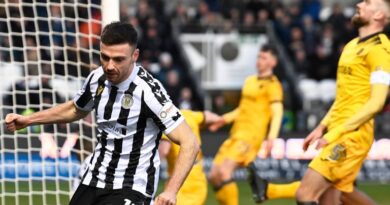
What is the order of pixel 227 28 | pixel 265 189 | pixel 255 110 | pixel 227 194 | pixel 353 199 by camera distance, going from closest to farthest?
1. pixel 353 199
2. pixel 265 189
3. pixel 227 194
4. pixel 255 110
5. pixel 227 28

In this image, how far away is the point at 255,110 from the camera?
12.2 m

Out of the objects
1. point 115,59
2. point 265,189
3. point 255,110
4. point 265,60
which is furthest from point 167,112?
point 255,110

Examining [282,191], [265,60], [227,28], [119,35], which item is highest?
[119,35]

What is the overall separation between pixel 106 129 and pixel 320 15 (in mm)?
14270

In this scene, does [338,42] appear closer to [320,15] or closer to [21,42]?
[320,15]

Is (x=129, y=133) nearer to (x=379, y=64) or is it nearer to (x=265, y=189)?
(x=379, y=64)

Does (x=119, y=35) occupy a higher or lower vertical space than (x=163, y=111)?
higher

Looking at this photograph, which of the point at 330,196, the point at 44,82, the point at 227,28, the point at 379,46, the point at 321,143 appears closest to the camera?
the point at 321,143

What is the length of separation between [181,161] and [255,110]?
5.91 meters

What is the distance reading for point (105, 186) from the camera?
6652 mm

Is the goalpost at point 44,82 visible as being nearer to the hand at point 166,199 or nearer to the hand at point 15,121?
the hand at point 15,121

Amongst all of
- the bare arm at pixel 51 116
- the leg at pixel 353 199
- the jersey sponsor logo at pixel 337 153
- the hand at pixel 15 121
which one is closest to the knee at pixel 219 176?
the leg at pixel 353 199

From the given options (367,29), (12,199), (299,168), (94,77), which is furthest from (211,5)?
(94,77)

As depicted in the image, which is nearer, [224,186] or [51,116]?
[51,116]
